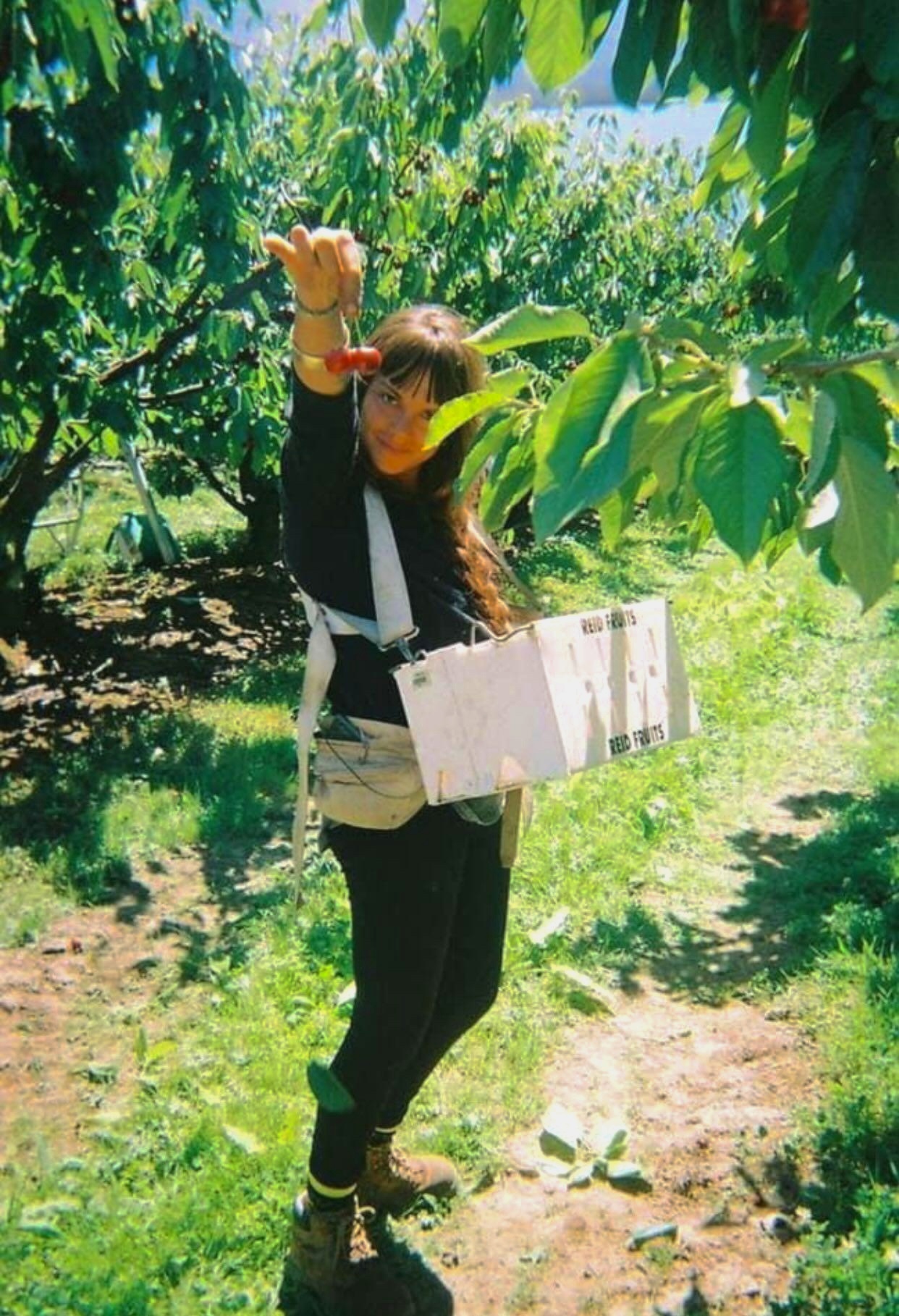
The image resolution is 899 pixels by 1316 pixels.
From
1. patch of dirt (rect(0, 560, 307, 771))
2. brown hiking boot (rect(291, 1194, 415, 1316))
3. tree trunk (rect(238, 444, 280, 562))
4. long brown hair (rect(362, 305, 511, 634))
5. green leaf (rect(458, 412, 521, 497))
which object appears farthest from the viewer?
tree trunk (rect(238, 444, 280, 562))

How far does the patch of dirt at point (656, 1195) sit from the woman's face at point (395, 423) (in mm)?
Answer: 1626

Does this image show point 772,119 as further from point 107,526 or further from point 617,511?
point 107,526

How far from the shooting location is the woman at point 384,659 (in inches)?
60.7

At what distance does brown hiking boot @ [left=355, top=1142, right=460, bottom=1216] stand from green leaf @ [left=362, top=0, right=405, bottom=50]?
6.49 feet

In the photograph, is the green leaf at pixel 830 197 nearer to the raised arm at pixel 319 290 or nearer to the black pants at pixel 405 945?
the raised arm at pixel 319 290

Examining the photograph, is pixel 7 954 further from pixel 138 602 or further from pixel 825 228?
pixel 138 602

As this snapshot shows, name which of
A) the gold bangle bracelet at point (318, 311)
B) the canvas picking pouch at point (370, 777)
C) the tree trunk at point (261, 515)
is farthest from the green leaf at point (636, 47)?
the tree trunk at point (261, 515)

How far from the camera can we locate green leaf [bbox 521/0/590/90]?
110 centimetres

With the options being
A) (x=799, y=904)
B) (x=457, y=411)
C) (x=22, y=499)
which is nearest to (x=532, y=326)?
(x=457, y=411)

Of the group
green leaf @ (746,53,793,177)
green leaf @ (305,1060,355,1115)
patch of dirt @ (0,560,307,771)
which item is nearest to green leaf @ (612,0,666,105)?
green leaf @ (746,53,793,177)

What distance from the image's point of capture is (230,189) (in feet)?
13.5

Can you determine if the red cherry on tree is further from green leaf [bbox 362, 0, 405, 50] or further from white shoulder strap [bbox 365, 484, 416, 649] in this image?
white shoulder strap [bbox 365, 484, 416, 649]

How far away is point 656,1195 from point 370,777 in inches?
53.2

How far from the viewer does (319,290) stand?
1426 mm
